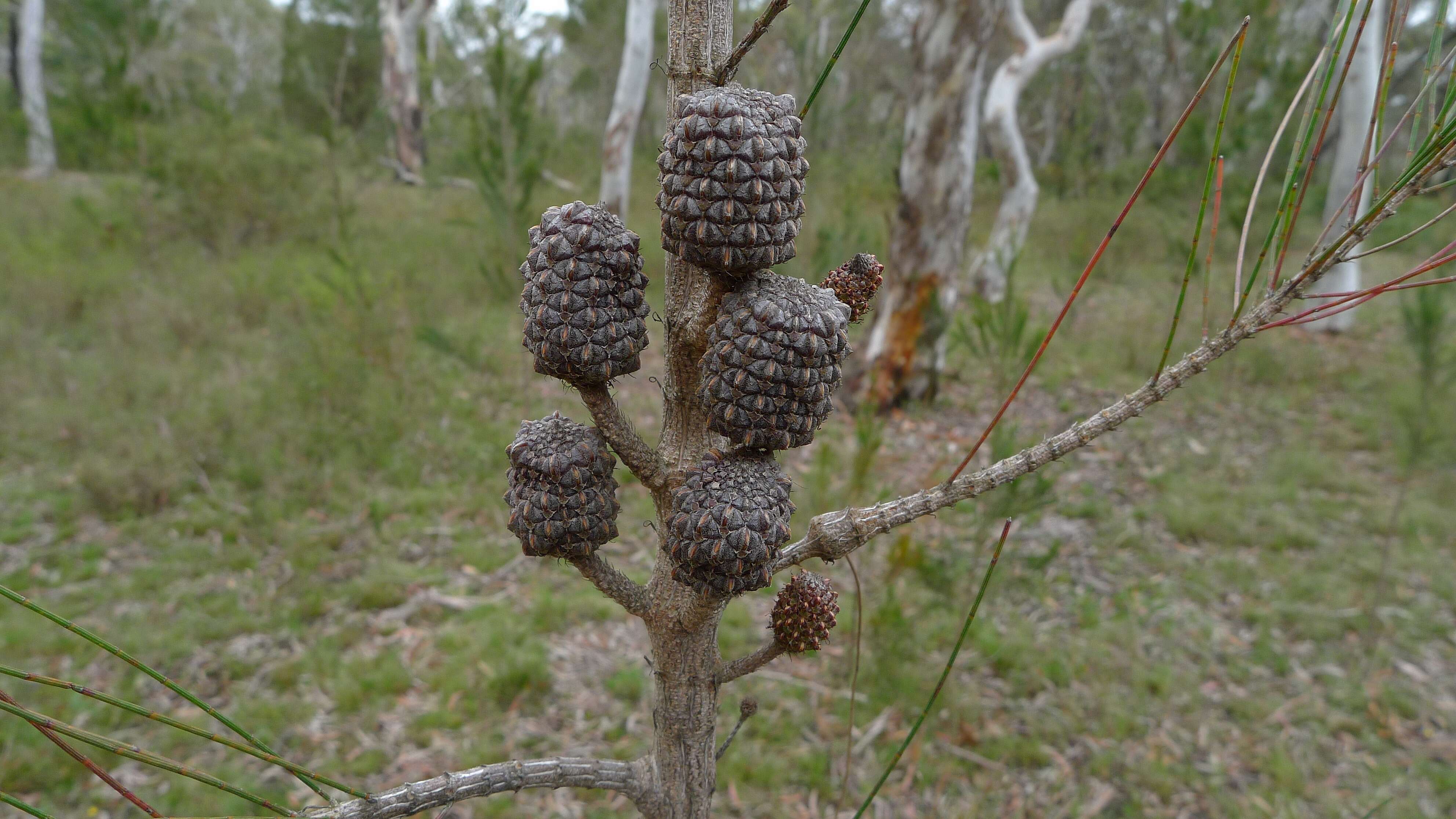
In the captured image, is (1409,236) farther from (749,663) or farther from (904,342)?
(904,342)

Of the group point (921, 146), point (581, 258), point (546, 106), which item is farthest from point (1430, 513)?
point (546, 106)

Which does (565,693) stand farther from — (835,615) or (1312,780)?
(1312,780)

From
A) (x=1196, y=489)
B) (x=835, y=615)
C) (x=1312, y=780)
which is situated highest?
(x=835, y=615)

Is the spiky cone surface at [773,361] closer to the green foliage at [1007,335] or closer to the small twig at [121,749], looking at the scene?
the small twig at [121,749]

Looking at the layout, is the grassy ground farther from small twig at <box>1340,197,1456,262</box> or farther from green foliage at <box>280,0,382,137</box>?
green foliage at <box>280,0,382,137</box>

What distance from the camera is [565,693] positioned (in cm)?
387

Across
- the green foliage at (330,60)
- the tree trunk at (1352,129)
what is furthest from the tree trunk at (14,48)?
the tree trunk at (1352,129)

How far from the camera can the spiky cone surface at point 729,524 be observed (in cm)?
84

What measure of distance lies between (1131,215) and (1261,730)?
386 inches

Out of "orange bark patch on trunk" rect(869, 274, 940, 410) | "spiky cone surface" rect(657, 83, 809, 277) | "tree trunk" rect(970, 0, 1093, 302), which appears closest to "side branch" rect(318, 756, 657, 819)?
"spiky cone surface" rect(657, 83, 809, 277)

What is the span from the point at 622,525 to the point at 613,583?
14.2 feet

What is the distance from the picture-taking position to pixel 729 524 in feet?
2.75

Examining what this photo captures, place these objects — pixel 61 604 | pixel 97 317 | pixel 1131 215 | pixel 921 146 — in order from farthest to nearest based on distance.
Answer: pixel 1131 215
pixel 97 317
pixel 921 146
pixel 61 604

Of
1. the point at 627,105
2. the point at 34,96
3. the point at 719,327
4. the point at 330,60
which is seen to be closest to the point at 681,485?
the point at 719,327
